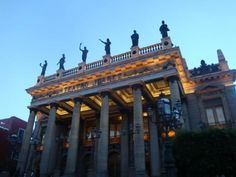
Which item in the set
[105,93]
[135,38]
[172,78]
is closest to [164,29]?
[135,38]

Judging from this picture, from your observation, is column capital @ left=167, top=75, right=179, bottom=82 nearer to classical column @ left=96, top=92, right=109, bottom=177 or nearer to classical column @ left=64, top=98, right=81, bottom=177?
classical column @ left=96, top=92, right=109, bottom=177

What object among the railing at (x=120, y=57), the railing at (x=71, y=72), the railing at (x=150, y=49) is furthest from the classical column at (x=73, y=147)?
the railing at (x=150, y=49)

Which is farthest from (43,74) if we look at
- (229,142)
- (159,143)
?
(229,142)

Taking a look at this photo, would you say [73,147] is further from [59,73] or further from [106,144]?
[59,73]

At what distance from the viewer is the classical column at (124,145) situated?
22938 mm

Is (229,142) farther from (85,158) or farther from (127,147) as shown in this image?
(85,158)

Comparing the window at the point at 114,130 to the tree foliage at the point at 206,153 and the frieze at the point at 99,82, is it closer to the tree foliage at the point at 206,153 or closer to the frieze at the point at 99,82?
the frieze at the point at 99,82

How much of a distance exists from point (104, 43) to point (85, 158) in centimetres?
1346

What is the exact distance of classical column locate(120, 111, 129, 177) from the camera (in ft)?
75.3

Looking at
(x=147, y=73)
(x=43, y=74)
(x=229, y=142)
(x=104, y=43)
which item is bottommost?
(x=229, y=142)

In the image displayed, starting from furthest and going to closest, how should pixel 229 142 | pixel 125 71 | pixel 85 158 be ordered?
1. pixel 85 158
2. pixel 125 71
3. pixel 229 142

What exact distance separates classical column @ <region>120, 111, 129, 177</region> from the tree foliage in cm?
905

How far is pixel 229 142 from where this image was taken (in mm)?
13961

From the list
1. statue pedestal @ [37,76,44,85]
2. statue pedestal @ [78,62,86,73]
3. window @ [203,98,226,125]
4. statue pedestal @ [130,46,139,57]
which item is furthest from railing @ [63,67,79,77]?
window @ [203,98,226,125]
